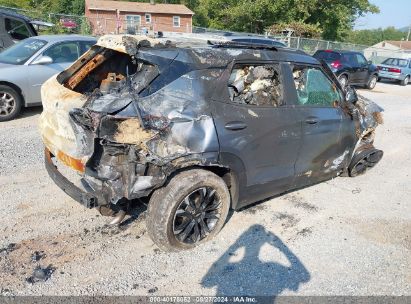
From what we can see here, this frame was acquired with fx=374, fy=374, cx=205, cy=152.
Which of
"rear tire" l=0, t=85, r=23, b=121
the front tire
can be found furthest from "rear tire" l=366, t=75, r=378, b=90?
the front tire

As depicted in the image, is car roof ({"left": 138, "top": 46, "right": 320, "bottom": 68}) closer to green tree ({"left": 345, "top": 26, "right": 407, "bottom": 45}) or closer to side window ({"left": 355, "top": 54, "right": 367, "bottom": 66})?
side window ({"left": 355, "top": 54, "right": 367, "bottom": 66})

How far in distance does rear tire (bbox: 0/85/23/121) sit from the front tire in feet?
17.3

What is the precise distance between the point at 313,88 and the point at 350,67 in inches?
512

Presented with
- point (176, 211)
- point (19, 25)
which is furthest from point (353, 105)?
point (19, 25)

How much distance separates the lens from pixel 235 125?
3.48m

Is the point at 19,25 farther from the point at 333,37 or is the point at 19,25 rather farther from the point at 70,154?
the point at 333,37

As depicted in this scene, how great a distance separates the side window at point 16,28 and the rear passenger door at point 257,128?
8.73 meters

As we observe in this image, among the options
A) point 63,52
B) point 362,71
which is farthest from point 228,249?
point 362,71

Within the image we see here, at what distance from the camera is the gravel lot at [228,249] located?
3.13 meters

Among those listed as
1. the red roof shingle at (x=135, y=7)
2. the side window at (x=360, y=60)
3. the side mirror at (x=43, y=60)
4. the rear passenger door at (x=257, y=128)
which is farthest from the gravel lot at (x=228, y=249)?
the red roof shingle at (x=135, y=7)

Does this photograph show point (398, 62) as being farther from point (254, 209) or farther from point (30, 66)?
point (254, 209)

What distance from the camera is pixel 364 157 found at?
17.6 feet

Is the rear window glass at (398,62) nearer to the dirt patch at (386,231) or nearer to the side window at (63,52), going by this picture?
the side window at (63,52)

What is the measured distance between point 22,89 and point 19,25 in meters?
3.92
